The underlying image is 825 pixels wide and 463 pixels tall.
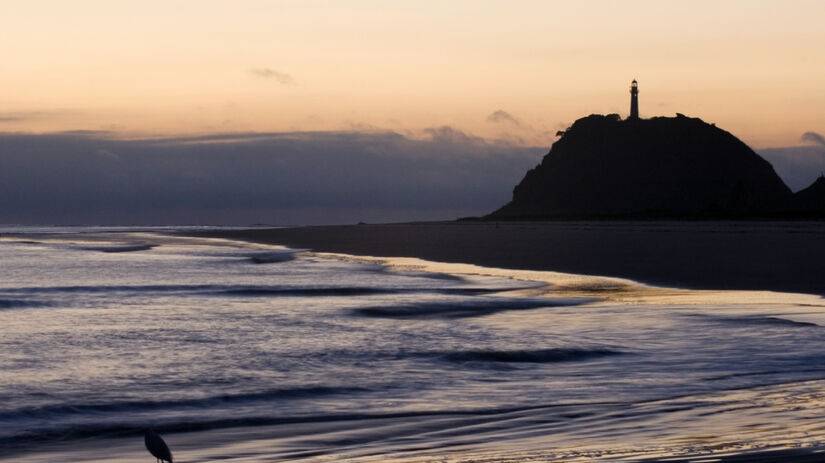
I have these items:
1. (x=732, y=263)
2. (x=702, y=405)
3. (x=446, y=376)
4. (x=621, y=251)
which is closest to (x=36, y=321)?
(x=446, y=376)

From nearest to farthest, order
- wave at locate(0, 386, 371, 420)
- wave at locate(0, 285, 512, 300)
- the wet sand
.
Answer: wave at locate(0, 386, 371, 420) → wave at locate(0, 285, 512, 300) → the wet sand

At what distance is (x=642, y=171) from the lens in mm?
158500

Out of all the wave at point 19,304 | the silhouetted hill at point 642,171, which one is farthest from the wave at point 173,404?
the silhouetted hill at point 642,171

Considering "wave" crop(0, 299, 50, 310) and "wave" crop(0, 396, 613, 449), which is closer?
"wave" crop(0, 396, 613, 449)

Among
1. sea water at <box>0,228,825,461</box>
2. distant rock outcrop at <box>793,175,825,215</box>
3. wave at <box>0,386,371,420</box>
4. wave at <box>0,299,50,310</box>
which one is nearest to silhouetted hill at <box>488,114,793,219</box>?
distant rock outcrop at <box>793,175,825,215</box>

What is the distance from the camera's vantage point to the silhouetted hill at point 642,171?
15488 cm

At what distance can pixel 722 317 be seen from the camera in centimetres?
1596

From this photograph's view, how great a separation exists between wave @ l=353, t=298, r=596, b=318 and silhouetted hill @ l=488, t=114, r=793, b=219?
133m

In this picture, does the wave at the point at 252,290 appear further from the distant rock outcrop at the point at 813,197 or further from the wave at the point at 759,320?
the distant rock outcrop at the point at 813,197

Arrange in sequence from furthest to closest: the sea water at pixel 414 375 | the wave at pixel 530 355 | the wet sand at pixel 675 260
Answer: the wet sand at pixel 675 260 < the wave at pixel 530 355 < the sea water at pixel 414 375

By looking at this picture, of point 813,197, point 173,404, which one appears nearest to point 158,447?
point 173,404

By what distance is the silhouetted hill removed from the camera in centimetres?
15488

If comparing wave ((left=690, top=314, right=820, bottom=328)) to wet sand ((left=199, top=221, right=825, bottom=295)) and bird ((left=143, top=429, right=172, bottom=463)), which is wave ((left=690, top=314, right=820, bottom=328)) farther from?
bird ((left=143, top=429, right=172, bottom=463))

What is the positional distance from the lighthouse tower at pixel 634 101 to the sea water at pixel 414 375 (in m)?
128
